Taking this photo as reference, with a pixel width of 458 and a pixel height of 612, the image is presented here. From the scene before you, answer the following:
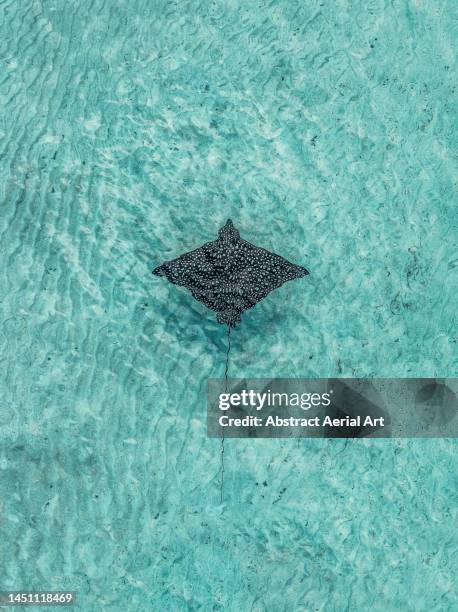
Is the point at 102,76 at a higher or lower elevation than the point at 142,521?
higher

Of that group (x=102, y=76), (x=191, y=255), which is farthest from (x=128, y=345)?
(x=102, y=76)

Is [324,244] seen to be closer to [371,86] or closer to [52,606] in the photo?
[371,86]

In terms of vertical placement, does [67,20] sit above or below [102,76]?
above

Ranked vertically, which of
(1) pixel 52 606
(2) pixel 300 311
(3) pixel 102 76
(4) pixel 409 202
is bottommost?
(1) pixel 52 606

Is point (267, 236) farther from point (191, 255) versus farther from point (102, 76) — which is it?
point (102, 76)

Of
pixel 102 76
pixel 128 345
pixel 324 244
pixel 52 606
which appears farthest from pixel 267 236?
pixel 52 606

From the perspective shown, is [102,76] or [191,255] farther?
[102,76]
